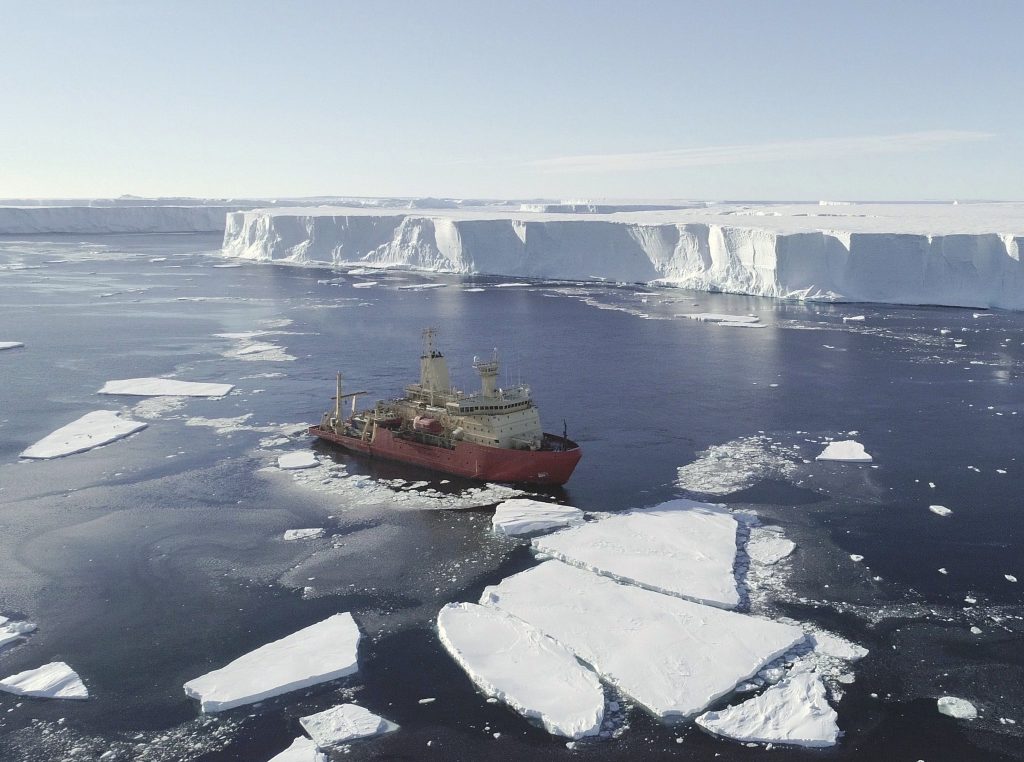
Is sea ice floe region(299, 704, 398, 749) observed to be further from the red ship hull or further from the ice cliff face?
the ice cliff face

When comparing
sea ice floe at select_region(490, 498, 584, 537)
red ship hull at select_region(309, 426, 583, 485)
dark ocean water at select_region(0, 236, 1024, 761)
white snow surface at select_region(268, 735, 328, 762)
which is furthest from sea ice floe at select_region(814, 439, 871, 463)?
white snow surface at select_region(268, 735, 328, 762)

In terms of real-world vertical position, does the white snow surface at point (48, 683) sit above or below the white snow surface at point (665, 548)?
below

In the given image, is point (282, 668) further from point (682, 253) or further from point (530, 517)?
Result: point (682, 253)

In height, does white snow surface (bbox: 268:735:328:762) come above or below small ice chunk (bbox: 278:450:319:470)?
below

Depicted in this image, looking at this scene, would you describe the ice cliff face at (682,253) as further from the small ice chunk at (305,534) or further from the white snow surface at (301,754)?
the white snow surface at (301,754)

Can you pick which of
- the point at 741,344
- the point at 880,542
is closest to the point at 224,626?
the point at 880,542

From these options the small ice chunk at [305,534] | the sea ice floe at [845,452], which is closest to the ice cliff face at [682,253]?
the sea ice floe at [845,452]
